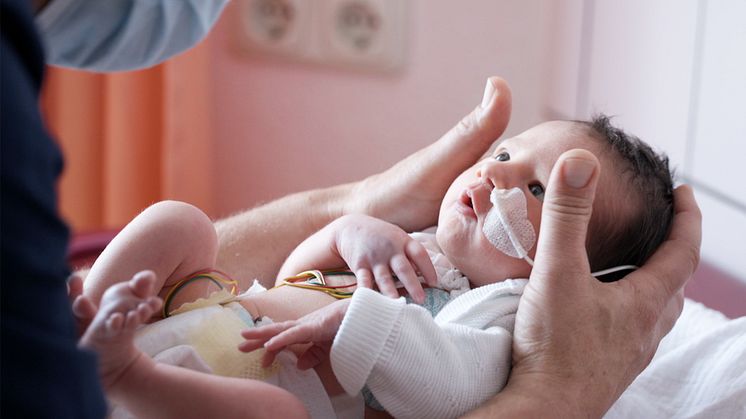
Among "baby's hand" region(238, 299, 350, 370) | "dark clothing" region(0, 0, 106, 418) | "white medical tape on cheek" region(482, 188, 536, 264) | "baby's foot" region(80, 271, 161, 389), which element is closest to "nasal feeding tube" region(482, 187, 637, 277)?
"white medical tape on cheek" region(482, 188, 536, 264)

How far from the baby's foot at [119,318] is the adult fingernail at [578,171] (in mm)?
396

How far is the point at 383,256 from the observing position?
103 cm

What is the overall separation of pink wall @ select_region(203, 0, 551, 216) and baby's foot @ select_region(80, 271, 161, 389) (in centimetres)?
151

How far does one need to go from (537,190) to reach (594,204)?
0.22 ft

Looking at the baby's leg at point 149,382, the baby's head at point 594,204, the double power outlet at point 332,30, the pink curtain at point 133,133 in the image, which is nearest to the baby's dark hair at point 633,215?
the baby's head at point 594,204

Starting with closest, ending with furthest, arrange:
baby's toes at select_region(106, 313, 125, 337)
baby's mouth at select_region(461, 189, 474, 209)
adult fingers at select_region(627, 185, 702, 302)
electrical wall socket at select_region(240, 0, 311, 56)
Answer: baby's toes at select_region(106, 313, 125, 337)
adult fingers at select_region(627, 185, 702, 302)
baby's mouth at select_region(461, 189, 474, 209)
electrical wall socket at select_region(240, 0, 311, 56)

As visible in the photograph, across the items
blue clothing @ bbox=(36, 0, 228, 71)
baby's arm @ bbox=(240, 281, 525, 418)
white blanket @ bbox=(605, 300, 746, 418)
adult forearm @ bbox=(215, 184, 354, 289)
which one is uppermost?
blue clothing @ bbox=(36, 0, 228, 71)

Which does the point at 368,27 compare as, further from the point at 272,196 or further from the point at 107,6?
the point at 107,6

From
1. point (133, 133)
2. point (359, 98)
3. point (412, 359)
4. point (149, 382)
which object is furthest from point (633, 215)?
point (133, 133)

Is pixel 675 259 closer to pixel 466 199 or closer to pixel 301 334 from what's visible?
pixel 466 199

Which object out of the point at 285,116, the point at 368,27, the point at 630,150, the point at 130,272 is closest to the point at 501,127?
the point at 630,150

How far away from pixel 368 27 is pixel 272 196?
0.56 meters

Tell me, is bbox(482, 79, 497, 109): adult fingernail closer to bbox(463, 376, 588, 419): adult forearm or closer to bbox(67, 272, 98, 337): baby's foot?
bbox(463, 376, 588, 419): adult forearm

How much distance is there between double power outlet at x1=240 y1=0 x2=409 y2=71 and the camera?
2.15m
